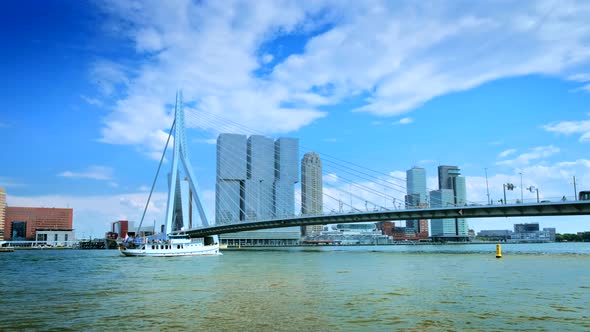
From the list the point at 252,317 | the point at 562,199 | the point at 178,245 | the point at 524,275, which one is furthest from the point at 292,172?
the point at 252,317

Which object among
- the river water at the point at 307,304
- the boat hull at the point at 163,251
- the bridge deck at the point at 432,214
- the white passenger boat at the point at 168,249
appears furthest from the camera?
the white passenger boat at the point at 168,249

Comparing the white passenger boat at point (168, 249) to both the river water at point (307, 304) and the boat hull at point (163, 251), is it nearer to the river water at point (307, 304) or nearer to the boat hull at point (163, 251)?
the boat hull at point (163, 251)

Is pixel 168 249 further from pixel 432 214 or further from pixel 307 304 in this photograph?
pixel 307 304

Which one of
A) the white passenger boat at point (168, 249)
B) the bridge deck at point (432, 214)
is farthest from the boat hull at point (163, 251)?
the bridge deck at point (432, 214)

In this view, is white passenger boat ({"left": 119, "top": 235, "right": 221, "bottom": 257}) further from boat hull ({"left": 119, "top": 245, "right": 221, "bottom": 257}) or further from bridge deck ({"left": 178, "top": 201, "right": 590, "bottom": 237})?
bridge deck ({"left": 178, "top": 201, "right": 590, "bottom": 237})

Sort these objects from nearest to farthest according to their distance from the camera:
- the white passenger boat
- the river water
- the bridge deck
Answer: the river water
the bridge deck
the white passenger boat

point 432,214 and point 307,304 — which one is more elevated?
point 432,214

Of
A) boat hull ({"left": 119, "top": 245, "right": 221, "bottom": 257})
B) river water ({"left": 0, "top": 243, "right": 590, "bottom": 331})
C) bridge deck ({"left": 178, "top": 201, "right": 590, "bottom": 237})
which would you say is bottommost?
river water ({"left": 0, "top": 243, "right": 590, "bottom": 331})

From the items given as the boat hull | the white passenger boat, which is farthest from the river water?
the white passenger boat

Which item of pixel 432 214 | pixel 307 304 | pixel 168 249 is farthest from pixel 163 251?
pixel 307 304

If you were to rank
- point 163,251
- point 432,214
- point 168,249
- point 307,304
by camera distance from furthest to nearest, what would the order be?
point 432,214
point 168,249
point 163,251
point 307,304

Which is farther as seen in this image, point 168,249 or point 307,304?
point 168,249

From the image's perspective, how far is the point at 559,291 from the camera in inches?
951

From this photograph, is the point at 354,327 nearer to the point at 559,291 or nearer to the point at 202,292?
the point at 202,292
